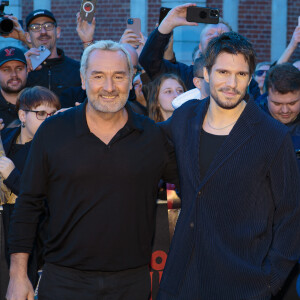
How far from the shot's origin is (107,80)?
10.9 feet

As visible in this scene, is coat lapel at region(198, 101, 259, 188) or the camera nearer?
coat lapel at region(198, 101, 259, 188)

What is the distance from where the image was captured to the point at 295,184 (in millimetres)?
3096

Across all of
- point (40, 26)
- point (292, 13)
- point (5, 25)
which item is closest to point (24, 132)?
point (40, 26)

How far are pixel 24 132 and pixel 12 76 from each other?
1.19 meters

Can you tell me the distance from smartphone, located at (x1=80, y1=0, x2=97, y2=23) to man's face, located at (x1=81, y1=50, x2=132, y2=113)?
2.87m

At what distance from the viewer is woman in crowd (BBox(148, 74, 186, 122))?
529 cm

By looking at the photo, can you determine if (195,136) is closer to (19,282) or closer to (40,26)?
(19,282)

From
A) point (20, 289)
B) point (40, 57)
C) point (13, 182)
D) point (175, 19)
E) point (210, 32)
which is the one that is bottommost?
point (20, 289)

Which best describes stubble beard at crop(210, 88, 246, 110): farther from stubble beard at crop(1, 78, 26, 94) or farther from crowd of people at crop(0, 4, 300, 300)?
stubble beard at crop(1, 78, 26, 94)

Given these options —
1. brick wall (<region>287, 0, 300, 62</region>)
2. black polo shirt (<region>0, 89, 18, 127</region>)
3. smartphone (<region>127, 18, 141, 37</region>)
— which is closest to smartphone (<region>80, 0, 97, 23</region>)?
smartphone (<region>127, 18, 141, 37</region>)

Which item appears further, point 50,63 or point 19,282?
point 50,63

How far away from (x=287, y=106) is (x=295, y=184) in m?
1.91

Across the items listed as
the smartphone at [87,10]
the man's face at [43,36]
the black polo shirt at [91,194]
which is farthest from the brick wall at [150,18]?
the black polo shirt at [91,194]

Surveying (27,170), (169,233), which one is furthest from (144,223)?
(169,233)
